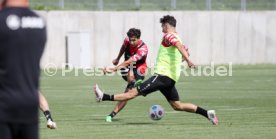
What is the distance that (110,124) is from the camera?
647 inches

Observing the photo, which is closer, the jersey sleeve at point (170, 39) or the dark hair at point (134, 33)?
the jersey sleeve at point (170, 39)

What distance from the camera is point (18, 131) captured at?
6426 millimetres

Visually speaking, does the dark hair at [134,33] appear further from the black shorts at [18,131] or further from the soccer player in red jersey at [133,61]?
the black shorts at [18,131]

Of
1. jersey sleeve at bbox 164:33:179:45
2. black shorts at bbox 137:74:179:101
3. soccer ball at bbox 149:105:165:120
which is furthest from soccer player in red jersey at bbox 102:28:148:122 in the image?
jersey sleeve at bbox 164:33:179:45

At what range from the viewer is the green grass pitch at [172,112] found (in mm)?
14477

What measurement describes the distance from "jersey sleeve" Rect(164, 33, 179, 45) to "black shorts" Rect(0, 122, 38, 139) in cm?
949

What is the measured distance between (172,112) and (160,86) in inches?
147

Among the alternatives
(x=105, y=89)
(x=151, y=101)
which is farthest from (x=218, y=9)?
(x=151, y=101)

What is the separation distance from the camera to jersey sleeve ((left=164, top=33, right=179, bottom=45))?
1584cm

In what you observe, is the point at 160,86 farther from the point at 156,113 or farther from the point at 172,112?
the point at 172,112

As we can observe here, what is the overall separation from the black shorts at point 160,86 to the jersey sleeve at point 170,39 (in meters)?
0.63

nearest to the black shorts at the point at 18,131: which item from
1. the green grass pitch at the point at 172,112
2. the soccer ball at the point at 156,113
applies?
the green grass pitch at the point at 172,112

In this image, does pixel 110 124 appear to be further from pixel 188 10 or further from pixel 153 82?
pixel 188 10

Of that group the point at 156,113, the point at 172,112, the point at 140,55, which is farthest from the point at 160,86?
the point at 172,112
